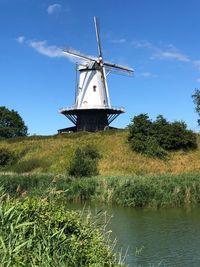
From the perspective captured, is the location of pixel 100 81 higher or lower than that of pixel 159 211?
higher

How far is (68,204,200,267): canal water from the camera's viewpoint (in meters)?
15.1

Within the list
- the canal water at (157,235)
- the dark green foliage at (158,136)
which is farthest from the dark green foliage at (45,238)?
the dark green foliage at (158,136)

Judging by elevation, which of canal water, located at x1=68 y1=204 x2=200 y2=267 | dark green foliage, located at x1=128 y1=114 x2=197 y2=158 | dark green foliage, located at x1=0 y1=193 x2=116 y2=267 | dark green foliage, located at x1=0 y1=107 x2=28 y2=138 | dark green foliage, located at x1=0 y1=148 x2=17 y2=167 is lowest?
canal water, located at x1=68 y1=204 x2=200 y2=267

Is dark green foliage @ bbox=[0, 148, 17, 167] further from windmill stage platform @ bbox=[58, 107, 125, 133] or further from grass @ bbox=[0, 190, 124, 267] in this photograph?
grass @ bbox=[0, 190, 124, 267]

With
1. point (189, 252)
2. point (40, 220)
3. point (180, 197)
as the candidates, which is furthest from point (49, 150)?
point (40, 220)

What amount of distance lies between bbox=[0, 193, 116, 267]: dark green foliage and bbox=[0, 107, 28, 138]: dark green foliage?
8104cm

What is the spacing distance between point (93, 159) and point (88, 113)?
57.4ft

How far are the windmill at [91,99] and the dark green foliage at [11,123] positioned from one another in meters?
23.3

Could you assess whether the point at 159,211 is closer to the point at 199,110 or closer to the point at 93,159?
the point at 93,159

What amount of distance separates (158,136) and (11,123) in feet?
148

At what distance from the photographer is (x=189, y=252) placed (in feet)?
53.1

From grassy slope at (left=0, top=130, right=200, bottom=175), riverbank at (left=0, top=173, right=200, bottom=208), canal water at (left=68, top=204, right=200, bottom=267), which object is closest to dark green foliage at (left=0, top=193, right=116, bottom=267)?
canal water at (left=68, top=204, right=200, bottom=267)

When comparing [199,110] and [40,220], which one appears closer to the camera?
[40,220]

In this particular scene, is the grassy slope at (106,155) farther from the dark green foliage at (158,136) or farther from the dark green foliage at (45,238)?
the dark green foliage at (45,238)
